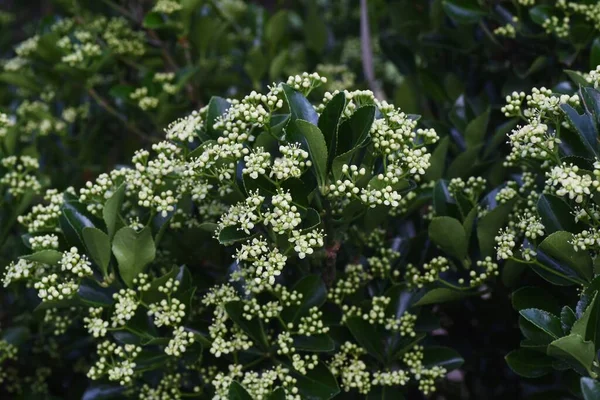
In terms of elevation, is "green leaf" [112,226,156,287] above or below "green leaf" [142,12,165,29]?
below

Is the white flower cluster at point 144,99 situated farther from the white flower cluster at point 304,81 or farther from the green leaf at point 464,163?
the green leaf at point 464,163

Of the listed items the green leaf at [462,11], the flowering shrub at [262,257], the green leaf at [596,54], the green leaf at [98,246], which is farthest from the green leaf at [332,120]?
the green leaf at [462,11]

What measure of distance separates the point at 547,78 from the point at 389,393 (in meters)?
1.30

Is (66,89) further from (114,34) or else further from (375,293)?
(375,293)

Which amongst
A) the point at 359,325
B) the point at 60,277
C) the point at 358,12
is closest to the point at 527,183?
the point at 359,325

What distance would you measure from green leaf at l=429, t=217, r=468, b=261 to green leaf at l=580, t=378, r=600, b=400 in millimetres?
513

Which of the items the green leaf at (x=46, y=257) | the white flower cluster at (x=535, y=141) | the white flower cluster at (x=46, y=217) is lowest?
the white flower cluster at (x=535, y=141)

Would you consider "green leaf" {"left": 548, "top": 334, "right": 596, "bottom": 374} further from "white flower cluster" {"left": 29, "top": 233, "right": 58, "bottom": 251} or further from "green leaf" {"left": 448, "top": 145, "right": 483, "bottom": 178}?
"white flower cluster" {"left": 29, "top": 233, "right": 58, "bottom": 251}

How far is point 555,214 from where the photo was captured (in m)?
1.74

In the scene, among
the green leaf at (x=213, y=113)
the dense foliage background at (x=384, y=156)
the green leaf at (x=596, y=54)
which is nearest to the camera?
the dense foliage background at (x=384, y=156)

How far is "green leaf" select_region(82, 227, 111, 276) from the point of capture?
5.91 feet

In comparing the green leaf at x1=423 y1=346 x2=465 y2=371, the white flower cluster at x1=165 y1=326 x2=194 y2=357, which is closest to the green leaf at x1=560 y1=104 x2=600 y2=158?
the green leaf at x1=423 y1=346 x2=465 y2=371

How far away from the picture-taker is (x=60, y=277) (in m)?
1.93

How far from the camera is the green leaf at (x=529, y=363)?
175 cm
